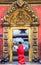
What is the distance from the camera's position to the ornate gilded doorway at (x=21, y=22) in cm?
1877

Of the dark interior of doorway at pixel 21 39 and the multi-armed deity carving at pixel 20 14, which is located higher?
the multi-armed deity carving at pixel 20 14

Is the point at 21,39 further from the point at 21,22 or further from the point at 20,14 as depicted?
the point at 20,14

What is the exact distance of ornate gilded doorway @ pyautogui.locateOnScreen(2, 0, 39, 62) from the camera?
61.6 ft

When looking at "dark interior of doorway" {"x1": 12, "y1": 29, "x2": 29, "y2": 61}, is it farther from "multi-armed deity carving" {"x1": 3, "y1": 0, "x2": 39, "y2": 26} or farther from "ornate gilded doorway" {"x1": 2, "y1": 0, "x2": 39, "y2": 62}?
"multi-armed deity carving" {"x1": 3, "y1": 0, "x2": 39, "y2": 26}

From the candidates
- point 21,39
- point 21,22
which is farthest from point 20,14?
point 21,39

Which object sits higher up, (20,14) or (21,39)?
(20,14)

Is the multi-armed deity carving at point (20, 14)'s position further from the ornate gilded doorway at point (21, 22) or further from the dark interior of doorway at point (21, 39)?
the dark interior of doorway at point (21, 39)

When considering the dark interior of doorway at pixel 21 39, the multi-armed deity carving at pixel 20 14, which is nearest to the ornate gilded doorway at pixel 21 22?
the multi-armed deity carving at pixel 20 14

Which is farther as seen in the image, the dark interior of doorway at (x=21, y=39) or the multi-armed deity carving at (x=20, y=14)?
the dark interior of doorway at (x=21, y=39)

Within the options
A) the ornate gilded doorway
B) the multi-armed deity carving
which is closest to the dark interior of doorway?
the ornate gilded doorway

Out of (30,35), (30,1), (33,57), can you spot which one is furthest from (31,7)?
(33,57)

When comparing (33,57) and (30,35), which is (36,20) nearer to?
(30,35)

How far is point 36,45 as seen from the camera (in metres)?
18.9

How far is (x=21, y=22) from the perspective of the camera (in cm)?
1888
